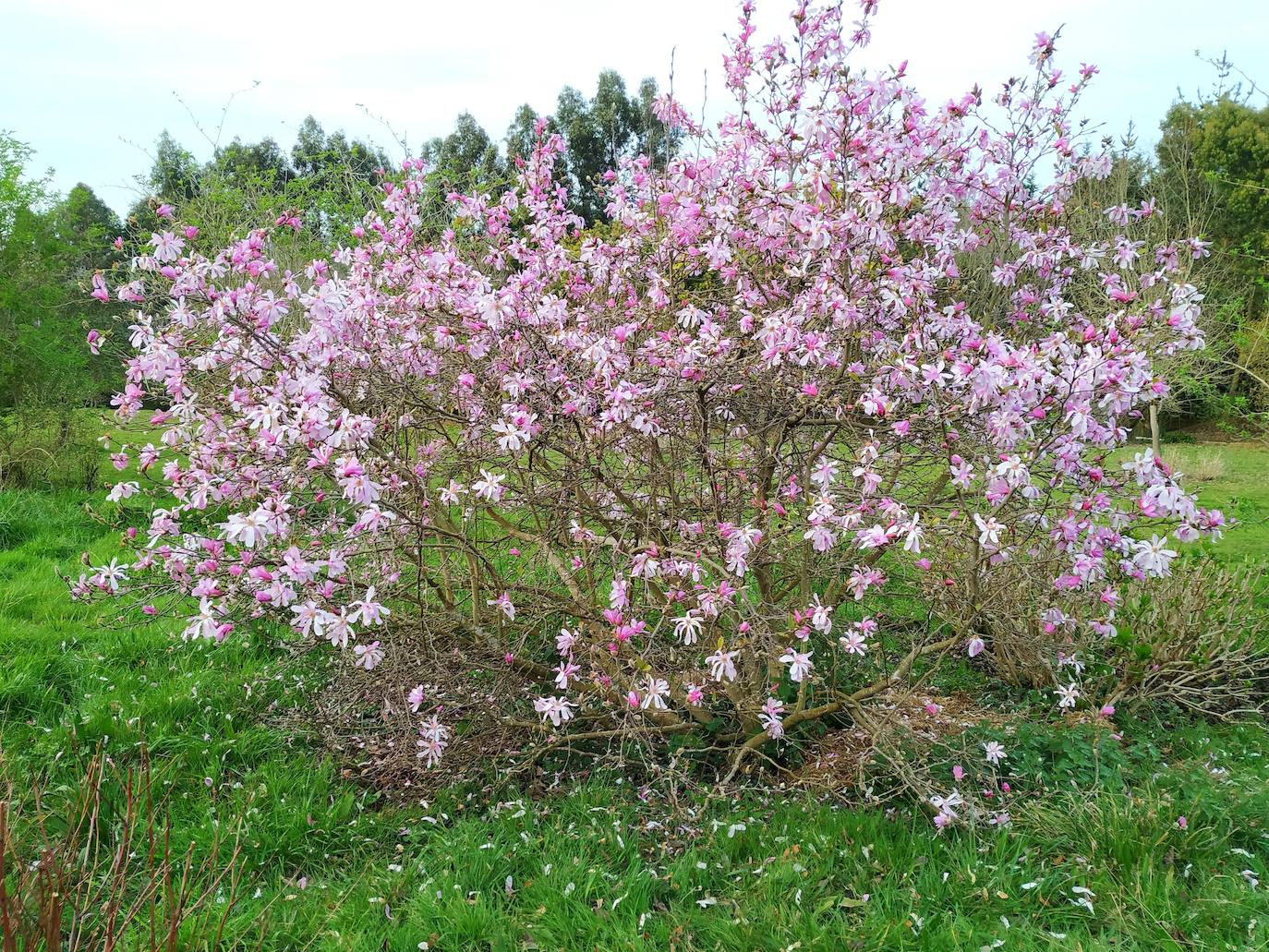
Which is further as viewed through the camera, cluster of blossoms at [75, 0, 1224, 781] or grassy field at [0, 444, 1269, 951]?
→ cluster of blossoms at [75, 0, 1224, 781]

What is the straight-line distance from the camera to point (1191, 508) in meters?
2.78

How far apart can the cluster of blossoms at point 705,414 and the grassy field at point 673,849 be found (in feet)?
1.79

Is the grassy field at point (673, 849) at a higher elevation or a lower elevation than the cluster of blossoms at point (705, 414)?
lower

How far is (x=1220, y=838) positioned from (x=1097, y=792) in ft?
1.37

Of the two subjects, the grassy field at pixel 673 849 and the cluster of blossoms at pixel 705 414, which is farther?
the cluster of blossoms at pixel 705 414

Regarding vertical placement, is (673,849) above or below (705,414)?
below

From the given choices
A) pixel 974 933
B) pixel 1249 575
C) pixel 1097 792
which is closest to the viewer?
pixel 974 933

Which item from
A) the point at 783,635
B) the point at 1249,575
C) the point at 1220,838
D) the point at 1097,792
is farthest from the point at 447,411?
the point at 1249,575

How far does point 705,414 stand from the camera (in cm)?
357

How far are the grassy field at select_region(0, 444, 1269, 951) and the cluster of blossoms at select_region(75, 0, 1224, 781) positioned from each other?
21.4 inches

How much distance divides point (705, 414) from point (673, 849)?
179cm

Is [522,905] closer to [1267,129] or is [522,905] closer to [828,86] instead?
[828,86]

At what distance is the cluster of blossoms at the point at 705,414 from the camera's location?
118 inches

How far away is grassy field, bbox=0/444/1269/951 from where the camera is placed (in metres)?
2.57
